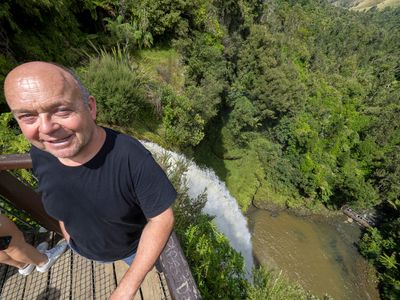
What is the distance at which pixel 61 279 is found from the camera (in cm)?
281

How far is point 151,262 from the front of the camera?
Answer: 4.88 ft

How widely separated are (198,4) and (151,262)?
13.3 m

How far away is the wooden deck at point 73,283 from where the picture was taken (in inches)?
104

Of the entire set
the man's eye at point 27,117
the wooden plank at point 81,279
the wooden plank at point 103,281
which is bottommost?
the wooden plank at point 81,279

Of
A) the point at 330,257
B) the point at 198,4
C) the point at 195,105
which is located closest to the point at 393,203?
the point at 330,257

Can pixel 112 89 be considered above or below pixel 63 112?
below

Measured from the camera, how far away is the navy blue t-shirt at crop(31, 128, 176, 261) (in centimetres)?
144

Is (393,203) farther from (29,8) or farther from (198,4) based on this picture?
(29,8)

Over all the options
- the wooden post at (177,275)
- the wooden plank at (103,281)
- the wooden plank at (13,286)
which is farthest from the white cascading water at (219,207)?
the wooden post at (177,275)

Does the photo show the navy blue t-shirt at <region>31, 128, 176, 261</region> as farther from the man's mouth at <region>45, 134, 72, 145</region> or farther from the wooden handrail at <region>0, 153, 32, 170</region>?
the wooden handrail at <region>0, 153, 32, 170</region>

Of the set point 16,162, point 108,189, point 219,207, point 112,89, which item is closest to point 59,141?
point 108,189

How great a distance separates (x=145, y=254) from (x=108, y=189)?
44cm

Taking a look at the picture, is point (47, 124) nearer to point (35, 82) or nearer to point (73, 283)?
point (35, 82)

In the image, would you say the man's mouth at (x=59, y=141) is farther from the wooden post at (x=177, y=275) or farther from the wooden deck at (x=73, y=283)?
the wooden deck at (x=73, y=283)
